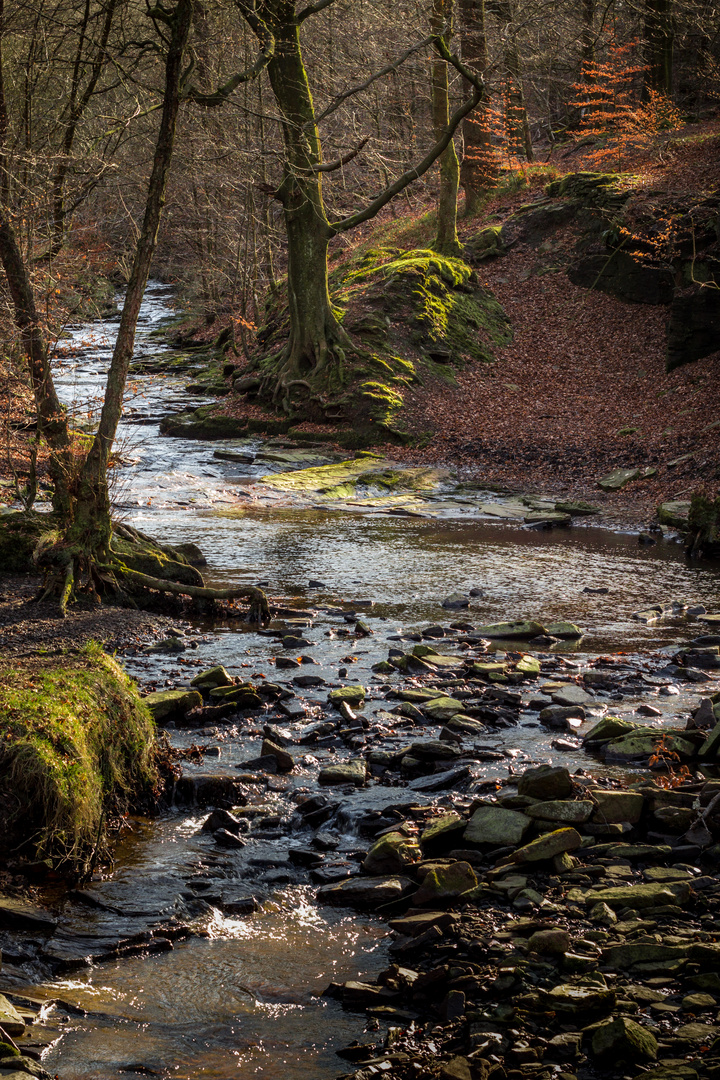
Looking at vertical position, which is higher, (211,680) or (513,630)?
(513,630)

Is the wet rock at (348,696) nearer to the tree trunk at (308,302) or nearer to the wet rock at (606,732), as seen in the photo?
the wet rock at (606,732)

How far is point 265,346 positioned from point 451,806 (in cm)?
2202

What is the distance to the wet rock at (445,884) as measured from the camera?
178 inches

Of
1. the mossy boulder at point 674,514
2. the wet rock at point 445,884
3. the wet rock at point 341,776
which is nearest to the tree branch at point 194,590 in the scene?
the wet rock at point 341,776

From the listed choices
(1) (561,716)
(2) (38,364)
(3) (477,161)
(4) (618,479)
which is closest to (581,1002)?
(1) (561,716)

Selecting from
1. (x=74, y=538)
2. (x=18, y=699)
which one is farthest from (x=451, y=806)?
(x=74, y=538)

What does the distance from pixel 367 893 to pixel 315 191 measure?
20.1 meters

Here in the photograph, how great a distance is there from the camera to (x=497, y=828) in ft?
16.7

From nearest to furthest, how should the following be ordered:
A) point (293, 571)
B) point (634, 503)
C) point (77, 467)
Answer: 1. point (77, 467)
2. point (293, 571)
3. point (634, 503)

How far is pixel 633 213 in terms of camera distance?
79.1 feet

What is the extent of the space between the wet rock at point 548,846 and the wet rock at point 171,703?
307 centimetres

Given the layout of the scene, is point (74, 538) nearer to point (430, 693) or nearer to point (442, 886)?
point (430, 693)

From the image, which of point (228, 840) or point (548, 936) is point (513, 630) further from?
point (548, 936)

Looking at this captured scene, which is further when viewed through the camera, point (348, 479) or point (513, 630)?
point (348, 479)
